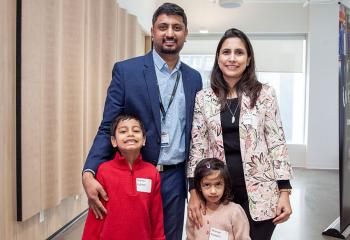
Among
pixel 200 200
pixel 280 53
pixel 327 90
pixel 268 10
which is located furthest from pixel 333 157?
pixel 200 200

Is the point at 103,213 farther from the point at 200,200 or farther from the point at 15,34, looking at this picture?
the point at 15,34

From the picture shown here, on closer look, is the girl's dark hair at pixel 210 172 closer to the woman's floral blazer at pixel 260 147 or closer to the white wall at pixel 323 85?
the woman's floral blazer at pixel 260 147

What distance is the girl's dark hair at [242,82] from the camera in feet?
5.31

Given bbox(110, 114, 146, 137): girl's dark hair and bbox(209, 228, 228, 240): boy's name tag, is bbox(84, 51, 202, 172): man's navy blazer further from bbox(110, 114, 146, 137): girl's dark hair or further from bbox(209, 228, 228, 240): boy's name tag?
bbox(209, 228, 228, 240): boy's name tag

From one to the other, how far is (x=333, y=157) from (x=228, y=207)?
6386 mm

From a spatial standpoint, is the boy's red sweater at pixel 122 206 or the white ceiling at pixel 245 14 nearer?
the boy's red sweater at pixel 122 206

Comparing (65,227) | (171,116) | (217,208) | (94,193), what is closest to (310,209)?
(65,227)

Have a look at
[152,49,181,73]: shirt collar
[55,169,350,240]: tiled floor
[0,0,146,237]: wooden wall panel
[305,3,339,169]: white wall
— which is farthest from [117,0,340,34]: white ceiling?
[152,49,181,73]: shirt collar

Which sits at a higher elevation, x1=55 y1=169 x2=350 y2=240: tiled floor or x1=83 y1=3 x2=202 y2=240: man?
x1=83 y1=3 x2=202 y2=240: man

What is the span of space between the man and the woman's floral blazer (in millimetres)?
148

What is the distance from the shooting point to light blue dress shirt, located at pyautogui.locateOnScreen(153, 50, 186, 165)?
1681 millimetres

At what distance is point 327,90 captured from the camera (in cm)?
721

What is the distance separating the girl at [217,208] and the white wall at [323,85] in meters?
6.16

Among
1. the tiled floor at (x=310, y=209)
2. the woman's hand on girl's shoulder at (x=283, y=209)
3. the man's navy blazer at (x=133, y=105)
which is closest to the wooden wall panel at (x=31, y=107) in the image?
the tiled floor at (x=310, y=209)
